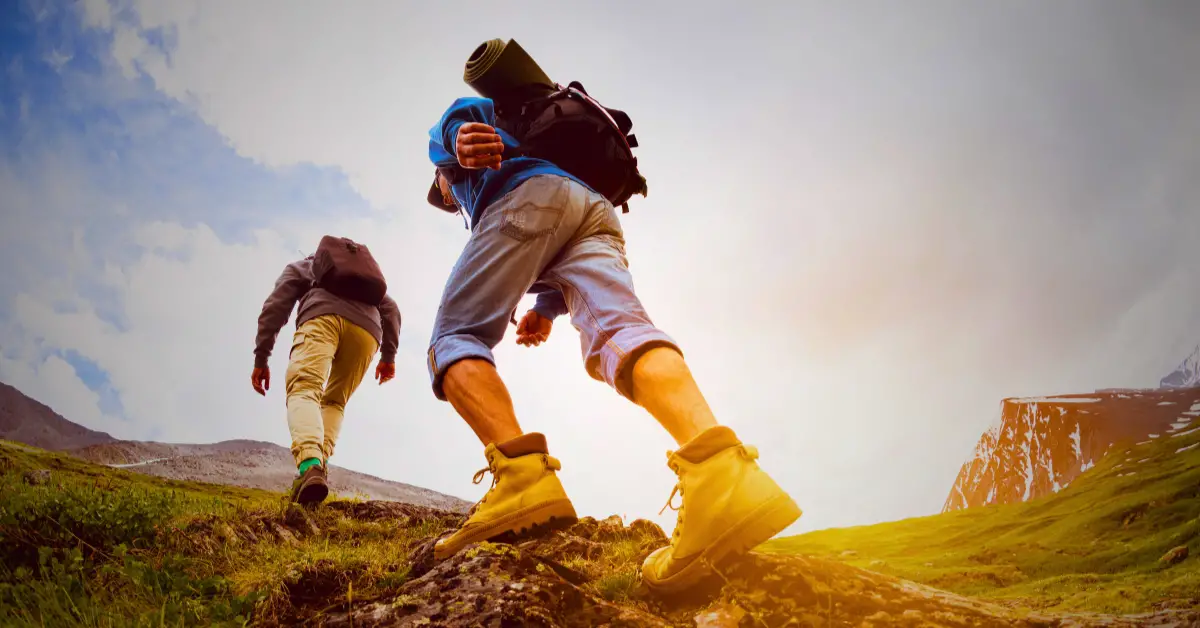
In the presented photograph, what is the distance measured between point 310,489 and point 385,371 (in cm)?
207

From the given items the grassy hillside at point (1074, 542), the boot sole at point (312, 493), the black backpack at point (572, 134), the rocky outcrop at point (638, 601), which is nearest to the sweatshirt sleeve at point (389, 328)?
the boot sole at point (312, 493)

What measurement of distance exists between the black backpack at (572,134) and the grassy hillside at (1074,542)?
79.6 inches

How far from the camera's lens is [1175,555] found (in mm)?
2357

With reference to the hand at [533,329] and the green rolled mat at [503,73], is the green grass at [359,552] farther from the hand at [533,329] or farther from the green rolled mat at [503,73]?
the green rolled mat at [503,73]

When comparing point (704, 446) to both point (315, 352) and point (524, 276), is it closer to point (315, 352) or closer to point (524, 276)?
point (524, 276)

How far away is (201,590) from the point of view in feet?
6.10

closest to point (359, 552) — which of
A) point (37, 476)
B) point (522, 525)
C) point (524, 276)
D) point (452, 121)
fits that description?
point (522, 525)

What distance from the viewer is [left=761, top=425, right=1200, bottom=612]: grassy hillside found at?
220 cm

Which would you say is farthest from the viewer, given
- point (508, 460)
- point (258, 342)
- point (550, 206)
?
point (258, 342)

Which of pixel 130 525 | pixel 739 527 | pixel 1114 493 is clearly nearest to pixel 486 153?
pixel 739 527

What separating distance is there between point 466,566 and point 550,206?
5.01 ft

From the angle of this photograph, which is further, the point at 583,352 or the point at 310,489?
the point at 310,489

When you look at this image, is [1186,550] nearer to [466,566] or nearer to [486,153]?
[466,566]

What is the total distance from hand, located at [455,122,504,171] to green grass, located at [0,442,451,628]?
1701 millimetres
